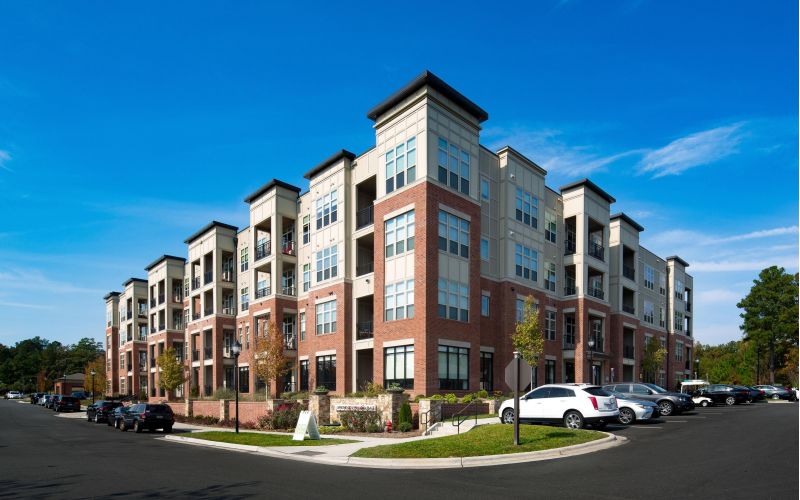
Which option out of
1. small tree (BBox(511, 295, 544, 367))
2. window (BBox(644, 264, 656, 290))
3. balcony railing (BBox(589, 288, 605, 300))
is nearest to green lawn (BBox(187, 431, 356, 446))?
small tree (BBox(511, 295, 544, 367))

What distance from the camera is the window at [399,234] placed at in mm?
33531

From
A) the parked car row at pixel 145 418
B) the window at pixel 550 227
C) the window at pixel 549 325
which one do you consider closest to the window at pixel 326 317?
the parked car row at pixel 145 418

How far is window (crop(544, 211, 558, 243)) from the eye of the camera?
1745 inches

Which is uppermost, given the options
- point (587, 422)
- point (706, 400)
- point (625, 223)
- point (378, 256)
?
point (625, 223)

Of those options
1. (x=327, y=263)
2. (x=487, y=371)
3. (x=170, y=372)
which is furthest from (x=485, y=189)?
(x=170, y=372)

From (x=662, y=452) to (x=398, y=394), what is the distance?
474 inches

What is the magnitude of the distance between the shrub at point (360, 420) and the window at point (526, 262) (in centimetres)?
1711

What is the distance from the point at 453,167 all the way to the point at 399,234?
4947 millimetres

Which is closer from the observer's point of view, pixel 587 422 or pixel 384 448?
pixel 384 448

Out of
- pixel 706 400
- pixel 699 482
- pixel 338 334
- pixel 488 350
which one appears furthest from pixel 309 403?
pixel 706 400

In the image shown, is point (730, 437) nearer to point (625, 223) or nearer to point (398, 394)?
point (398, 394)

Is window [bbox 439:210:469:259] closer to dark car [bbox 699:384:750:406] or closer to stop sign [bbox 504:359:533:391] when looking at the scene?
stop sign [bbox 504:359:533:391]

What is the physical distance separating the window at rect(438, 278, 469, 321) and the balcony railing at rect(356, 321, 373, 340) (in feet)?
20.7

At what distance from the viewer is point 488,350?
1460 inches
